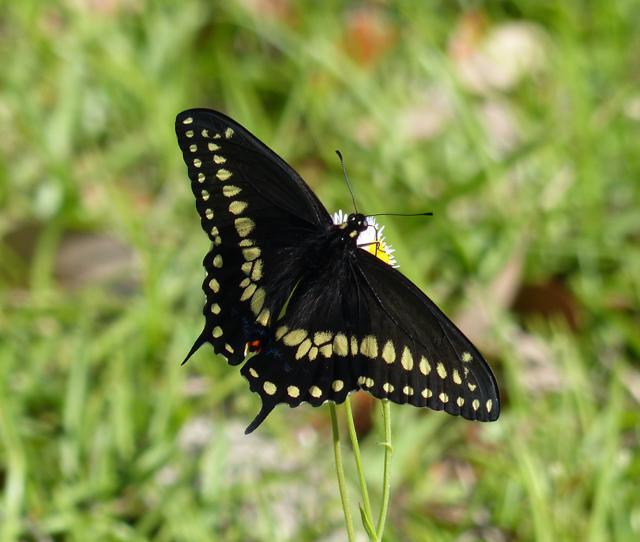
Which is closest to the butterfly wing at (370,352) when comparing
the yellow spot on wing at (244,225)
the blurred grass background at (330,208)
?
the yellow spot on wing at (244,225)

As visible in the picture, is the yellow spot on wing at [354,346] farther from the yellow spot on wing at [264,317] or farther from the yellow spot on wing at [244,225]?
the yellow spot on wing at [244,225]

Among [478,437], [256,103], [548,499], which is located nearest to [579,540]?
[548,499]

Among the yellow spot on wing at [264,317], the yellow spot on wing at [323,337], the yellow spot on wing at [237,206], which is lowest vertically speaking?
the yellow spot on wing at [323,337]

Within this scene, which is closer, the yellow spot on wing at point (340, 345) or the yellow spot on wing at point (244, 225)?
the yellow spot on wing at point (340, 345)

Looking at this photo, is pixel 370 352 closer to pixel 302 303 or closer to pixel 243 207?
pixel 302 303

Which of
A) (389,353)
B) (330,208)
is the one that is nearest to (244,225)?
(389,353)

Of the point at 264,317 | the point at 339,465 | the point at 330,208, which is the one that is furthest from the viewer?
the point at 330,208

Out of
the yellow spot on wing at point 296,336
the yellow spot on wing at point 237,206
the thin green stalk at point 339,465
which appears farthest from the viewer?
the yellow spot on wing at point 237,206
